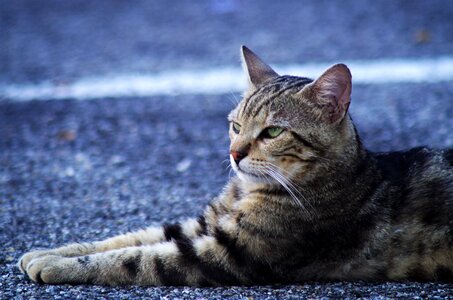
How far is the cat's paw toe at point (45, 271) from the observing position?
11.0 feet

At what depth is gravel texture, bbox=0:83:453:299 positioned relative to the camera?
332 centimetres

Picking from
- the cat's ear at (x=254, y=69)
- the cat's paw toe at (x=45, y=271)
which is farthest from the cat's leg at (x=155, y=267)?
the cat's ear at (x=254, y=69)

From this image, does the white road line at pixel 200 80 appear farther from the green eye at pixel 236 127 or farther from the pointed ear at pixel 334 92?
the pointed ear at pixel 334 92

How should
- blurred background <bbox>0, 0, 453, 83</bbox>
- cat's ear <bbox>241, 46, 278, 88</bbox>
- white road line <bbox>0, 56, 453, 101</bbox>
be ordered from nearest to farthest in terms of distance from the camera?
cat's ear <bbox>241, 46, 278, 88</bbox> < white road line <bbox>0, 56, 453, 101</bbox> < blurred background <bbox>0, 0, 453, 83</bbox>

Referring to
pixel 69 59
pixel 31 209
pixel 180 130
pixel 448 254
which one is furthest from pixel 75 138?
pixel 448 254

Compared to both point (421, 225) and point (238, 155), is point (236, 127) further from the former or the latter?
point (421, 225)

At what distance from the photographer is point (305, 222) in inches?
133

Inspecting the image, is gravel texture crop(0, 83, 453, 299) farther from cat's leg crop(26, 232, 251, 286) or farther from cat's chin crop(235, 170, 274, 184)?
cat's chin crop(235, 170, 274, 184)

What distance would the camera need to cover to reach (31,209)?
4.59 metres


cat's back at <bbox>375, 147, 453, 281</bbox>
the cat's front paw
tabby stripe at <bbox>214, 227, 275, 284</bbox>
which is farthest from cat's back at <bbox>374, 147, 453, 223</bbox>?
the cat's front paw

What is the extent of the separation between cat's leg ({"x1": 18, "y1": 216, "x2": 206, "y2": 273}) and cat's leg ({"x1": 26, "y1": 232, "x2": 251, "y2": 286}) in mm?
159

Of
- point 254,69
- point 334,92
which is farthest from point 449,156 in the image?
point 254,69

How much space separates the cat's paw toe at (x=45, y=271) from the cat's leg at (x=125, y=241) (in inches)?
4.7

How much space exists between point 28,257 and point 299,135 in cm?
149
